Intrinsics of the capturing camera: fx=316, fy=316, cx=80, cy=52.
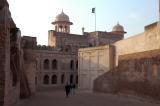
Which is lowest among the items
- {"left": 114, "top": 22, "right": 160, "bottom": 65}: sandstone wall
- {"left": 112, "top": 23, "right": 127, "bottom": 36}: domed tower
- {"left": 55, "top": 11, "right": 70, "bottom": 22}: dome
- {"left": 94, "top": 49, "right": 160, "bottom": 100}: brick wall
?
{"left": 94, "top": 49, "right": 160, "bottom": 100}: brick wall

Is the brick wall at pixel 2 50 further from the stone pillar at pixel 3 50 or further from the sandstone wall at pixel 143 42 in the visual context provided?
the sandstone wall at pixel 143 42

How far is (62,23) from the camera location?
53.1 m

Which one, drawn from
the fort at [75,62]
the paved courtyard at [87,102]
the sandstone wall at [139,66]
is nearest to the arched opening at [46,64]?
the fort at [75,62]

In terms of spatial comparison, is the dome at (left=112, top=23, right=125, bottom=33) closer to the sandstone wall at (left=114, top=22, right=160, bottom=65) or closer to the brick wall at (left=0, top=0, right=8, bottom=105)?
the sandstone wall at (left=114, top=22, right=160, bottom=65)

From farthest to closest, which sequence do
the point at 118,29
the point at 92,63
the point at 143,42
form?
the point at 118,29 < the point at 92,63 < the point at 143,42

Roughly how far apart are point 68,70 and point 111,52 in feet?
57.2

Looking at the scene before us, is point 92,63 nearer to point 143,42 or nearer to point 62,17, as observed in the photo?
point 143,42

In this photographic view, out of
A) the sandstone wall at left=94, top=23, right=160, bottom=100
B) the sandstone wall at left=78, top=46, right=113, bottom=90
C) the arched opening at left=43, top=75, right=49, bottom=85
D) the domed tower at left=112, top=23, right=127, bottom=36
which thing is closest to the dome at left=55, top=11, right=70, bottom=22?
the domed tower at left=112, top=23, right=127, bottom=36

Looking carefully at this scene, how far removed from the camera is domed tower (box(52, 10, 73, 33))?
5300 cm

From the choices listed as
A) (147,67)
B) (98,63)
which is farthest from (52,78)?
(147,67)

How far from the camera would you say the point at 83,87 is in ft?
112

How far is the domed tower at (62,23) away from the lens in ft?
174

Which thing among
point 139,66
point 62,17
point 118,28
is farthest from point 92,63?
point 118,28

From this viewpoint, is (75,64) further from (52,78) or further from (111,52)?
(111,52)
